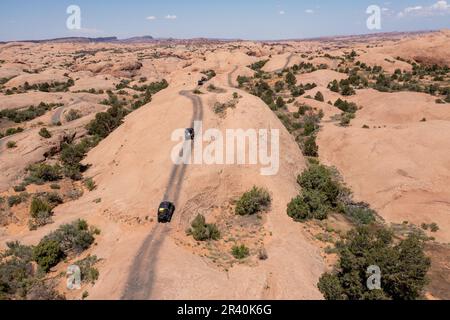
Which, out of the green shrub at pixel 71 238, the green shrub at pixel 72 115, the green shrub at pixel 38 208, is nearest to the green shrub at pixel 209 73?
the green shrub at pixel 72 115

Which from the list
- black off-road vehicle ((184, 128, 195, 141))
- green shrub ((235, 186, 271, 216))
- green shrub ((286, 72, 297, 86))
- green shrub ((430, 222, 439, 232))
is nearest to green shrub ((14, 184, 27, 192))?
black off-road vehicle ((184, 128, 195, 141))

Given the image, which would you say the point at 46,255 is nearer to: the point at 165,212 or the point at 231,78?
the point at 165,212

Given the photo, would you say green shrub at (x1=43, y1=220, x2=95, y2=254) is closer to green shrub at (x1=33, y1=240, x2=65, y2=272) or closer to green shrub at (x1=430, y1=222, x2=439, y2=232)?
green shrub at (x1=33, y1=240, x2=65, y2=272)

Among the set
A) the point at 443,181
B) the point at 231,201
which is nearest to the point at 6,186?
the point at 231,201

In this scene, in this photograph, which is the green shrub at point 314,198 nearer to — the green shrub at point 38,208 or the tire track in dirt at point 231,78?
the green shrub at point 38,208

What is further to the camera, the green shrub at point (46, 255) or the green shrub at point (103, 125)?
the green shrub at point (103, 125)
